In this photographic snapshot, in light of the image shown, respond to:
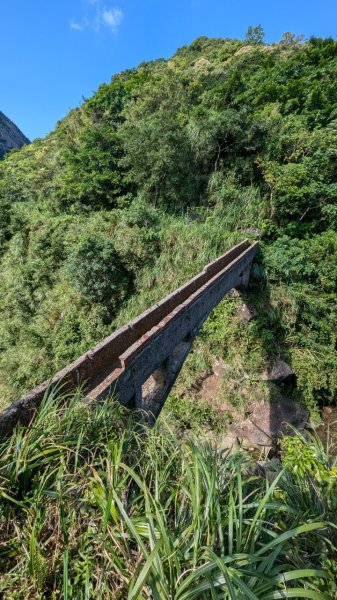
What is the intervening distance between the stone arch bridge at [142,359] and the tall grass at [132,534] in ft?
1.64

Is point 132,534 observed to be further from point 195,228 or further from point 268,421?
point 195,228

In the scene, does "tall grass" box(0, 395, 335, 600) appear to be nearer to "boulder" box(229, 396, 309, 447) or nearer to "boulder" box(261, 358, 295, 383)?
"boulder" box(229, 396, 309, 447)

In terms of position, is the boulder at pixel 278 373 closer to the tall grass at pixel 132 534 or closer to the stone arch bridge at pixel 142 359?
the stone arch bridge at pixel 142 359

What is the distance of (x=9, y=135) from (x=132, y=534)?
92.5 meters

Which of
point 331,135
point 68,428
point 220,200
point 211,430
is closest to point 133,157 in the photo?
point 220,200

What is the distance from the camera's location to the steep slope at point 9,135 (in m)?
65.7

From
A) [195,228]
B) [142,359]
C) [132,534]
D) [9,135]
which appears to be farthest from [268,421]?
[9,135]

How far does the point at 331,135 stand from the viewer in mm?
11023

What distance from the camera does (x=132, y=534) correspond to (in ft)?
4.54

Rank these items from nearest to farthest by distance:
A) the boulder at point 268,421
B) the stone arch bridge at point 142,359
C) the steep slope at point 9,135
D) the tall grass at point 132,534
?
the tall grass at point 132,534 → the stone arch bridge at point 142,359 → the boulder at point 268,421 → the steep slope at point 9,135

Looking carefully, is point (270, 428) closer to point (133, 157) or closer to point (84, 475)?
point (84, 475)

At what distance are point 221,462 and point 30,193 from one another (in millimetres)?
19245

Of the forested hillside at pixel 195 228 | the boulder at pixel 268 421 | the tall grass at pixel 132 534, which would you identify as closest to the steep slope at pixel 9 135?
the forested hillside at pixel 195 228

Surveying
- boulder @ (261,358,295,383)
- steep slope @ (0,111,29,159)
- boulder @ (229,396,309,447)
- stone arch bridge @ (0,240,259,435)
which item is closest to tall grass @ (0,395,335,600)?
stone arch bridge @ (0,240,259,435)
